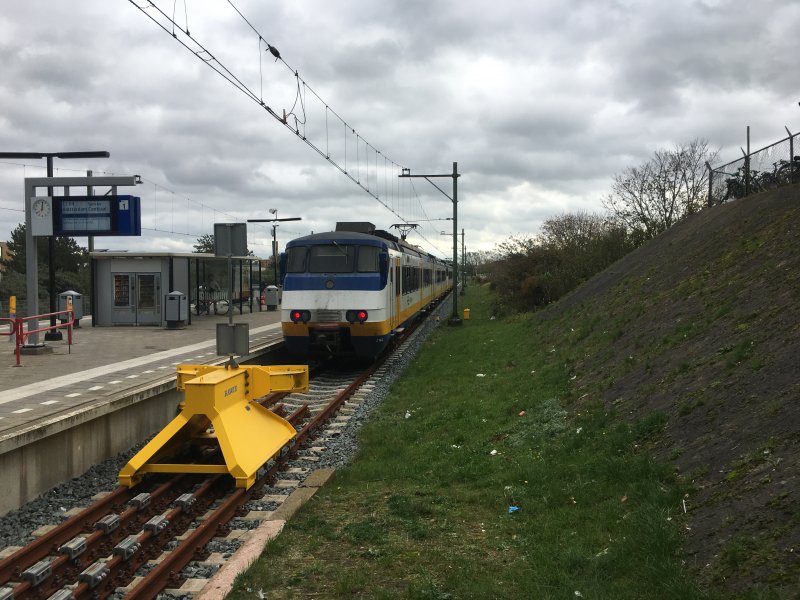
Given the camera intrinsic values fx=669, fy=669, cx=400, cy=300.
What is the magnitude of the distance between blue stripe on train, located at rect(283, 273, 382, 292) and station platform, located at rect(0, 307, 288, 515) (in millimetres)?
1946

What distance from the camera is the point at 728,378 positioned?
6562 millimetres

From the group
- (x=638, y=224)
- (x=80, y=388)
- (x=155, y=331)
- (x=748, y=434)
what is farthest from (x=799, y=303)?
(x=638, y=224)

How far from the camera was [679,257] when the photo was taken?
1473 centimetres

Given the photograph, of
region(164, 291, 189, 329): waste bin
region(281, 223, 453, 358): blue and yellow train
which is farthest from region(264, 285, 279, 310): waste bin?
region(281, 223, 453, 358): blue and yellow train

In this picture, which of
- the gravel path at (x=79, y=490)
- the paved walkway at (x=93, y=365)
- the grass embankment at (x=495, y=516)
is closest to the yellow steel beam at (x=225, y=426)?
the gravel path at (x=79, y=490)

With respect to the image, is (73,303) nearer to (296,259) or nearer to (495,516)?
(296,259)

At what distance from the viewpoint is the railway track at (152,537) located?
489 cm

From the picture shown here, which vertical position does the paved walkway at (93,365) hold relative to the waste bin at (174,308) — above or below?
below

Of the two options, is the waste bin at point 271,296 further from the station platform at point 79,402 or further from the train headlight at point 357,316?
the train headlight at point 357,316

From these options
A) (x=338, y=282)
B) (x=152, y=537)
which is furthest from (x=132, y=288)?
(x=152, y=537)

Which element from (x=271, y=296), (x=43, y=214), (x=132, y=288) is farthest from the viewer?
(x=271, y=296)

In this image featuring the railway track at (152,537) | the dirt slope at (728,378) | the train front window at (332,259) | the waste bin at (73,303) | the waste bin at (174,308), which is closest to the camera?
the dirt slope at (728,378)

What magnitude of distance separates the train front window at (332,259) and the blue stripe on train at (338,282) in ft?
0.59

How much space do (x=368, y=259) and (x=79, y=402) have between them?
289 inches
